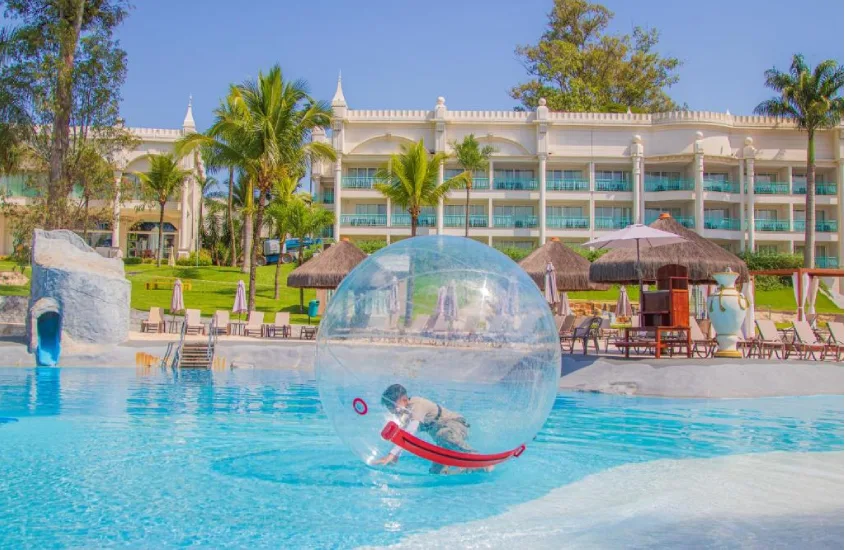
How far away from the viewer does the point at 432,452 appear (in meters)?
5.32

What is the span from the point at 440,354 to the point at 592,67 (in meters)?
51.4

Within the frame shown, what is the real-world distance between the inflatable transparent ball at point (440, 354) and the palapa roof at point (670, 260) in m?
10.8

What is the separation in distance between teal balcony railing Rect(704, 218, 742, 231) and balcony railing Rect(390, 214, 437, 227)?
50.6 ft

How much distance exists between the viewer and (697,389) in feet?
39.8

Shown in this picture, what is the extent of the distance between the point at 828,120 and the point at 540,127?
14.9m

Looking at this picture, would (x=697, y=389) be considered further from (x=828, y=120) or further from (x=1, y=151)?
(x=828, y=120)

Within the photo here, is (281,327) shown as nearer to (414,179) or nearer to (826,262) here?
(414,179)

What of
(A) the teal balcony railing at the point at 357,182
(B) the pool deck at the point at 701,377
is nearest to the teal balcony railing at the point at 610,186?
(A) the teal balcony railing at the point at 357,182

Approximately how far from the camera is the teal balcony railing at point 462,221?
150ft

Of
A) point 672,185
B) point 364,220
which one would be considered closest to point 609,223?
point 672,185

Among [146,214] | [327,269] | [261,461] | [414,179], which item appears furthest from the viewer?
[146,214]

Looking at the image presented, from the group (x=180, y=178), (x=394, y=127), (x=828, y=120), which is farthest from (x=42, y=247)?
(x=828, y=120)

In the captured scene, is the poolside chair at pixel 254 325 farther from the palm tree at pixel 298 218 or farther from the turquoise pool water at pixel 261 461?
the palm tree at pixel 298 218

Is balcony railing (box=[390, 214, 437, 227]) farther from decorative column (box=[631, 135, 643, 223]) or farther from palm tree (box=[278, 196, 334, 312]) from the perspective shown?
decorative column (box=[631, 135, 643, 223])
